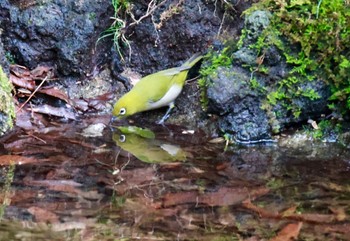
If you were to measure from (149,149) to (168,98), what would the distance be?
0.90 m

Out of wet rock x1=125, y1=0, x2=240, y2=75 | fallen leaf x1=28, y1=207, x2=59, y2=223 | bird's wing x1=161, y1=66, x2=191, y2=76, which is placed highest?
wet rock x1=125, y1=0, x2=240, y2=75

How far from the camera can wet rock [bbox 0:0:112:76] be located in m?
6.68

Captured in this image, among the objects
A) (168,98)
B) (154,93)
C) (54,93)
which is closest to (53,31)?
(54,93)

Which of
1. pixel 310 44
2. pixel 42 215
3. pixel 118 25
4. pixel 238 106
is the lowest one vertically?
pixel 42 215

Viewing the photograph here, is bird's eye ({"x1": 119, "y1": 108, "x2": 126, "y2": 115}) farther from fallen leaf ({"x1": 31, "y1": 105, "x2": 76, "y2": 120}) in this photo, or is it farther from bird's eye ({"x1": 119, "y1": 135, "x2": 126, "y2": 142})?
fallen leaf ({"x1": 31, "y1": 105, "x2": 76, "y2": 120})

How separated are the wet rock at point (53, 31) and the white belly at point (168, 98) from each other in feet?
3.41

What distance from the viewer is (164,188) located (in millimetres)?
4652

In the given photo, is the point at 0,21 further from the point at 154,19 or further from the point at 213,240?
the point at 213,240

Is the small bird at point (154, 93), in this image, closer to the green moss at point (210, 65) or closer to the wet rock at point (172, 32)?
the green moss at point (210, 65)

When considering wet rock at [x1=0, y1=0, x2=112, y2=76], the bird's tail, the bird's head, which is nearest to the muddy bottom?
the bird's head

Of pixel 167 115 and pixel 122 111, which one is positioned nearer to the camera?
pixel 122 111

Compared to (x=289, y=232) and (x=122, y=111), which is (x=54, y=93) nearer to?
(x=122, y=111)

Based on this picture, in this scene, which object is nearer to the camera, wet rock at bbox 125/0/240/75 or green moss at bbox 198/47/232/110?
green moss at bbox 198/47/232/110

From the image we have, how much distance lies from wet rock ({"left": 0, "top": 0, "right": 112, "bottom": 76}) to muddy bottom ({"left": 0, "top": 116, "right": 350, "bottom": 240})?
3.52 feet
